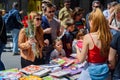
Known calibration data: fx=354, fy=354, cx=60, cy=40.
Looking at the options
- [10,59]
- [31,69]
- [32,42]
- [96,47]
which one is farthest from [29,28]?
[10,59]

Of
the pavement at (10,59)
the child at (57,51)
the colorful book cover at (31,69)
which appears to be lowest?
the pavement at (10,59)

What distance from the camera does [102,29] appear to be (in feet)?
14.2

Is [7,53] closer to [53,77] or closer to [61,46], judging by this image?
[61,46]

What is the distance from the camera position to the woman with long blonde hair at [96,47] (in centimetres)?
429

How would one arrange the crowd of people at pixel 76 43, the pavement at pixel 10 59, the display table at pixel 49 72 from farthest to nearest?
the pavement at pixel 10 59
the display table at pixel 49 72
the crowd of people at pixel 76 43

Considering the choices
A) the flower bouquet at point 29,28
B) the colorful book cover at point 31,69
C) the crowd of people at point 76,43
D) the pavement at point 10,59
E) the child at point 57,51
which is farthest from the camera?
the pavement at point 10,59

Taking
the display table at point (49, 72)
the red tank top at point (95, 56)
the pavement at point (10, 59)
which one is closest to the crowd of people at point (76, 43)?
the red tank top at point (95, 56)

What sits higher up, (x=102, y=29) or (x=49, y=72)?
(x=102, y=29)

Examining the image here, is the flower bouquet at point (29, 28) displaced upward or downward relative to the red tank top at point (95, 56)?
upward

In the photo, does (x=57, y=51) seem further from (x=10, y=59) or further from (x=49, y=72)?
(x=10, y=59)

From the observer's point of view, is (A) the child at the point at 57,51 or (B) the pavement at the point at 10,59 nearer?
(A) the child at the point at 57,51

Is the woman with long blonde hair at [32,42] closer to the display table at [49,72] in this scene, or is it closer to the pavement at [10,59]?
the display table at [49,72]

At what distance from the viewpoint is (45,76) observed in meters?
4.66

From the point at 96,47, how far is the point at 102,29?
0.76 feet
